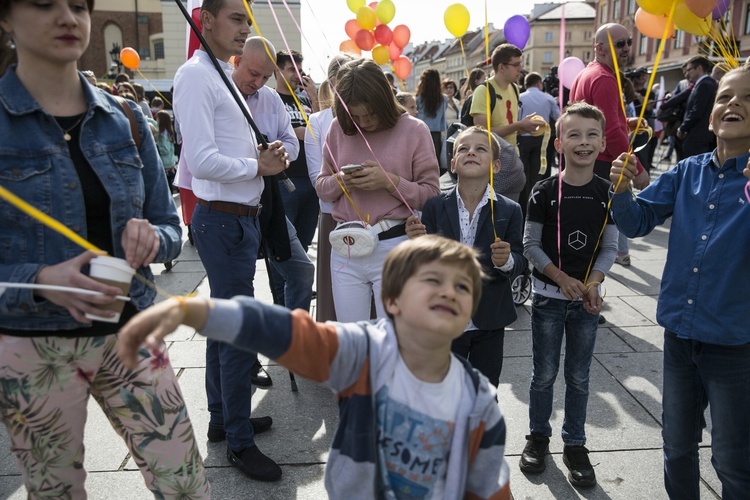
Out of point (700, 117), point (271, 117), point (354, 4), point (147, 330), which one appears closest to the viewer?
point (147, 330)

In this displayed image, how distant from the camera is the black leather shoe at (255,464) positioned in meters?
2.71

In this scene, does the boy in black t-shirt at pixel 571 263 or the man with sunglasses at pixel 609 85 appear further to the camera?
the man with sunglasses at pixel 609 85

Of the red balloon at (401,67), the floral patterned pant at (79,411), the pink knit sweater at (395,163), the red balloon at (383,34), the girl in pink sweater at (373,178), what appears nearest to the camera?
the floral patterned pant at (79,411)

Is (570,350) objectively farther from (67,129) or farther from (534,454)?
(67,129)

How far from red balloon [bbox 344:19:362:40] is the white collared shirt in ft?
14.5

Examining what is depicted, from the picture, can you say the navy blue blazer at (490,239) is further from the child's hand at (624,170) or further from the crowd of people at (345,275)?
the child's hand at (624,170)

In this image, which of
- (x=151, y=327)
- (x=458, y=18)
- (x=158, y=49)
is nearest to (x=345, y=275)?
(x=151, y=327)

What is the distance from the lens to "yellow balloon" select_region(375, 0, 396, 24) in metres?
5.87

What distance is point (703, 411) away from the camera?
2207mm

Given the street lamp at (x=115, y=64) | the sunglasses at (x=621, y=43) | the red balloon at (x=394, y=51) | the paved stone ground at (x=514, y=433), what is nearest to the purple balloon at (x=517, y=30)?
the sunglasses at (x=621, y=43)

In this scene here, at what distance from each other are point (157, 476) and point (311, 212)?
3.28 m

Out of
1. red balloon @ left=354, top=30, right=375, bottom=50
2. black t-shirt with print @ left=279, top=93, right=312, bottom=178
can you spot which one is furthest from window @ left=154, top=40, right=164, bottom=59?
black t-shirt with print @ left=279, top=93, right=312, bottom=178

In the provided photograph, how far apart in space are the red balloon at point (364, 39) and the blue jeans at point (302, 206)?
244 cm

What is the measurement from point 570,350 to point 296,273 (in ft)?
5.58
